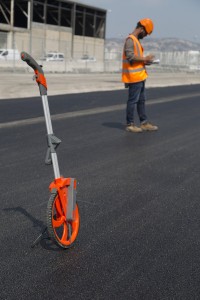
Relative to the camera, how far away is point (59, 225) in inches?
131

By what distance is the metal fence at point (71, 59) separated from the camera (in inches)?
1324

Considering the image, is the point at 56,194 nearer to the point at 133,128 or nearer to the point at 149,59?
the point at 149,59

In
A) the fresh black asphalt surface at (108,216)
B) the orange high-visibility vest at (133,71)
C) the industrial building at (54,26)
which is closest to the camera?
the fresh black asphalt surface at (108,216)

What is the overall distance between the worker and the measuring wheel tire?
5.11m

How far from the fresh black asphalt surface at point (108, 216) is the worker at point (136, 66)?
1.61ft

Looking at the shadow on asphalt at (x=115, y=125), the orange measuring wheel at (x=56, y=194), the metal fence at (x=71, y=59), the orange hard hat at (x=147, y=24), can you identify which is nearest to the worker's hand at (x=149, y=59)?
the orange hard hat at (x=147, y=24)

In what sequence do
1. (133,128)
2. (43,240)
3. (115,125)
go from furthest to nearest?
1. (115,125)
2. (133,128)
3. (43,240)

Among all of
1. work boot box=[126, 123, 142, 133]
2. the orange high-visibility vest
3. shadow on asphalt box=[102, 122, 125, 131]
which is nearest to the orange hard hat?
the orange high-visibility vest

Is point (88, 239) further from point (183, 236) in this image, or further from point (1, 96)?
point (1, 96)

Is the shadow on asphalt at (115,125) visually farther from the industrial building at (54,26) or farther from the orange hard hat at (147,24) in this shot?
the industrial building at (54,26)

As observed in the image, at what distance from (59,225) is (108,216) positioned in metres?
0.95

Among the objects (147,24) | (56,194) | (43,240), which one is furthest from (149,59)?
(56,194)

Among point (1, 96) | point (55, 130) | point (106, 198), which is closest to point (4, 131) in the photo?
point (55, 130)

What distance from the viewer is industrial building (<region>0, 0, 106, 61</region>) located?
158ft
